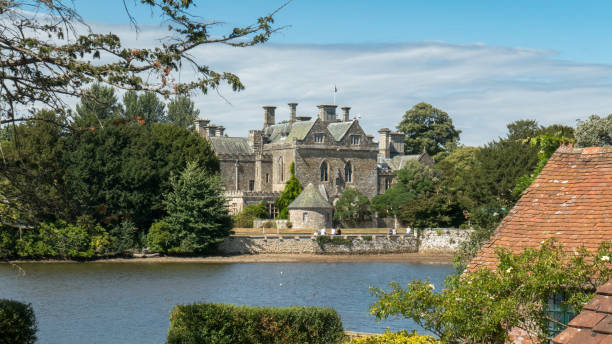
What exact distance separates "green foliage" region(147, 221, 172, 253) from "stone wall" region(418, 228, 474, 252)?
18391 mm

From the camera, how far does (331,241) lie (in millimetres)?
57000

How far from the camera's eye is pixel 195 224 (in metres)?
51.1

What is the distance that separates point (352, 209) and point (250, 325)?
167 ft

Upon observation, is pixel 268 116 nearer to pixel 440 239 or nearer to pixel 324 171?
pixel 324 171

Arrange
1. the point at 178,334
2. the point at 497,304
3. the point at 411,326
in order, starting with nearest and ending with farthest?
the point at 497,304, the point at 178,334, the point at 411,326

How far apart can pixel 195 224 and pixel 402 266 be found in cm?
1310

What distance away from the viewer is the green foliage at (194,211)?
167 ft

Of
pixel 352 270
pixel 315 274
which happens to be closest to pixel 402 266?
pixel 352 270

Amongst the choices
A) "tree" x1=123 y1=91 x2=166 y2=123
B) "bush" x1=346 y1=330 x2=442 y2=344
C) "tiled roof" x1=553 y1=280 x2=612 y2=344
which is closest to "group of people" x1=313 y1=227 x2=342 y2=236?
"tree" x1=123 y1=91 x2=166 y2=123

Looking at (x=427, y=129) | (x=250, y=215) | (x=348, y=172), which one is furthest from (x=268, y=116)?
(x=427, y=129)

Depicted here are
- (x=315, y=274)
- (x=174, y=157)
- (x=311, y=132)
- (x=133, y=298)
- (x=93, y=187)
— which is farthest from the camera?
(x=311, y=132)

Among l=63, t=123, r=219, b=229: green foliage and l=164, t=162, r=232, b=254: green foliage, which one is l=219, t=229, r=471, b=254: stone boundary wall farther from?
l=63, t=123, r=219, b=229: green foliage

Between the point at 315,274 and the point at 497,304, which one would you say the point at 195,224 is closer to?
the point at 315,274

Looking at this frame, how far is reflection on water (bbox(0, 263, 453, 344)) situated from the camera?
27766mm
